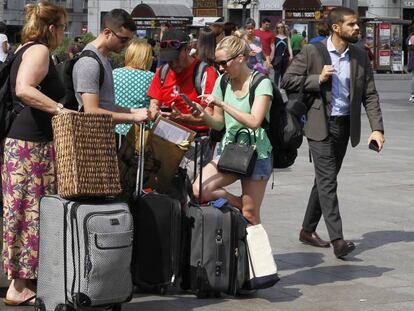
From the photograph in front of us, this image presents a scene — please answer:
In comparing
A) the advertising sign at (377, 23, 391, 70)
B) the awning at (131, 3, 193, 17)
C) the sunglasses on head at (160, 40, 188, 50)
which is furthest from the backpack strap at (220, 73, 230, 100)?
the awning at (131, 3, 193, 17)

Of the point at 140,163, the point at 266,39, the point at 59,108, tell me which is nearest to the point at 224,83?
the point at 140,163

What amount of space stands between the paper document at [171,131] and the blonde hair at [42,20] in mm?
889

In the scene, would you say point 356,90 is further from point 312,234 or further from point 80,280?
point 80,280

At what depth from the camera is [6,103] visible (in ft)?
22.8

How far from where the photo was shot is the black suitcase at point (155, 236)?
7086mm

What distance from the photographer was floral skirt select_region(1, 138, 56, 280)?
6918 millimetres

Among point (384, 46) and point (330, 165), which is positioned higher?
point (384, 46)

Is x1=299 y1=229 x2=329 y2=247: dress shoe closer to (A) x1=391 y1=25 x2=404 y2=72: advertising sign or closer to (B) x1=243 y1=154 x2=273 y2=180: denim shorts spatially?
(B) x1=243 y1=154 x2=273 y2=180: denim shorts

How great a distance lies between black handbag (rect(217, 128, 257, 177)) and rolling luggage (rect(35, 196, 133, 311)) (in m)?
0.97

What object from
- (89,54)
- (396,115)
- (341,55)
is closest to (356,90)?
(341,55)

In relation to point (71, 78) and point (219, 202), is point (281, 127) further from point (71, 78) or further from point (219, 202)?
point (71, 78)

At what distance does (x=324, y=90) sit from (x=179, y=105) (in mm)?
1258

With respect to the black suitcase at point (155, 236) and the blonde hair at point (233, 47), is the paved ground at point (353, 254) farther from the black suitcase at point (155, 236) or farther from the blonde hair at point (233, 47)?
the blonde hair at point (233, 47)

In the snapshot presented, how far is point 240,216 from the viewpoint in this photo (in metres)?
7.28
